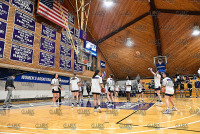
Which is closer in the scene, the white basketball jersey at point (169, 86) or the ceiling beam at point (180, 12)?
the white basketball jersey at point (169, 86)

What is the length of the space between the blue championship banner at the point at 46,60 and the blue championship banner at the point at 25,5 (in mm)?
3830

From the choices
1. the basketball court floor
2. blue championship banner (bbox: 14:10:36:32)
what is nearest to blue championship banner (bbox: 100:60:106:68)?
blue championship banner (bbox: 14:10:36:32)

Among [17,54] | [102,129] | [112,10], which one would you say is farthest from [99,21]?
[102,129]

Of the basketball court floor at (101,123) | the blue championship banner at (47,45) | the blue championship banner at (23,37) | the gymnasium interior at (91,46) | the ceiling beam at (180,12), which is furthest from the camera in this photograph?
the ceiling beam at (180,12)

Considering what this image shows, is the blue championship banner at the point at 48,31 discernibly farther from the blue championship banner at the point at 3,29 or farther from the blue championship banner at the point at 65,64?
the blue championship banner at the point at 3,29

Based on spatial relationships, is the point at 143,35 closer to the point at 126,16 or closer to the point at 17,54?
the point at 126,16

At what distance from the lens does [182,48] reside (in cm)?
1697

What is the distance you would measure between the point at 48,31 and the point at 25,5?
9.22ft

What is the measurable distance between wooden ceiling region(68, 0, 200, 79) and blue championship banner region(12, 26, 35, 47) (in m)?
8.61

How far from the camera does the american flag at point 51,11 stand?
11952mm

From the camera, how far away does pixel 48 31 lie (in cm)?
1292

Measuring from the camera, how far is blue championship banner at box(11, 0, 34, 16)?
33.8 feet

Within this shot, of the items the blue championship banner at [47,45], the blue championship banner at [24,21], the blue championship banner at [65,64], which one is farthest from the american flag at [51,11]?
the blue championship banner at [65,64]

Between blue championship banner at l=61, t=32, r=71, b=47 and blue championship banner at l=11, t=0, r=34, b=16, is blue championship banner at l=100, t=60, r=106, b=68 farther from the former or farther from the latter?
blue championship banner at l=11, t=0, r=34, b=16
